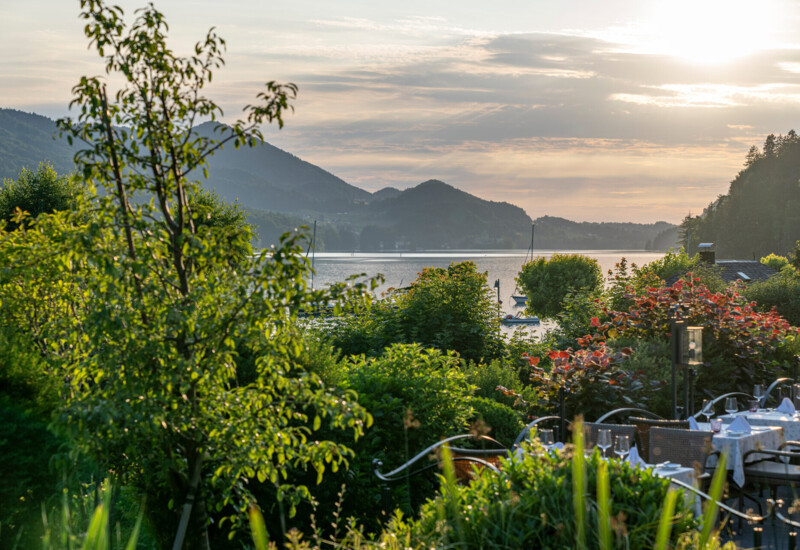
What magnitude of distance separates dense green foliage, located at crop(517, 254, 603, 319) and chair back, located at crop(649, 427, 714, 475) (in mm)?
28832

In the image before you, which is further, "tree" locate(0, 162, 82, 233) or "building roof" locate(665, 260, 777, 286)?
"building roof" locate(665, 260, 777, 286)

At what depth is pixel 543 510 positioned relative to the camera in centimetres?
318

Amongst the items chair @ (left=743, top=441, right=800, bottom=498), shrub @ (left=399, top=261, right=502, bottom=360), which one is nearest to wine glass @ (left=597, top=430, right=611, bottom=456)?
chair @ (left=743, top=441, right=800, bottom=498)

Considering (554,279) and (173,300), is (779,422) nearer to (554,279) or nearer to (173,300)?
(173,300)

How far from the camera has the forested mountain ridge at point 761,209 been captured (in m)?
88.1

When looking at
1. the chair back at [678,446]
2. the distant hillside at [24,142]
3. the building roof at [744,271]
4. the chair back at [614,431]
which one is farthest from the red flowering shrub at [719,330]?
the distant hillside at [24,142]

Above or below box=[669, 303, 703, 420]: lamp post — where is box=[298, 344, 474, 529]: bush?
below

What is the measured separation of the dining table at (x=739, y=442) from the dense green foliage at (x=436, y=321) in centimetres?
533

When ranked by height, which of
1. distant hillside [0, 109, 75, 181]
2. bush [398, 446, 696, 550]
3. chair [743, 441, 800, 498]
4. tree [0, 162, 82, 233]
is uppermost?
distant hillside [0, 109, 75, 181]

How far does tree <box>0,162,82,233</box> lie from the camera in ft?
60.3

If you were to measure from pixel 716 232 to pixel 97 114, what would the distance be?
4109 inches

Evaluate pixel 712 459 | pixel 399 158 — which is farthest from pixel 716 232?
pixel 712 459

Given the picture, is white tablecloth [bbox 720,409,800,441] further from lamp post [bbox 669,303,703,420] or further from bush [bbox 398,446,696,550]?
bush [bbox 398,446,696,550]

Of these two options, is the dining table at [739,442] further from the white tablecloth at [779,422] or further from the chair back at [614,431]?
the chair back at [614,431]
